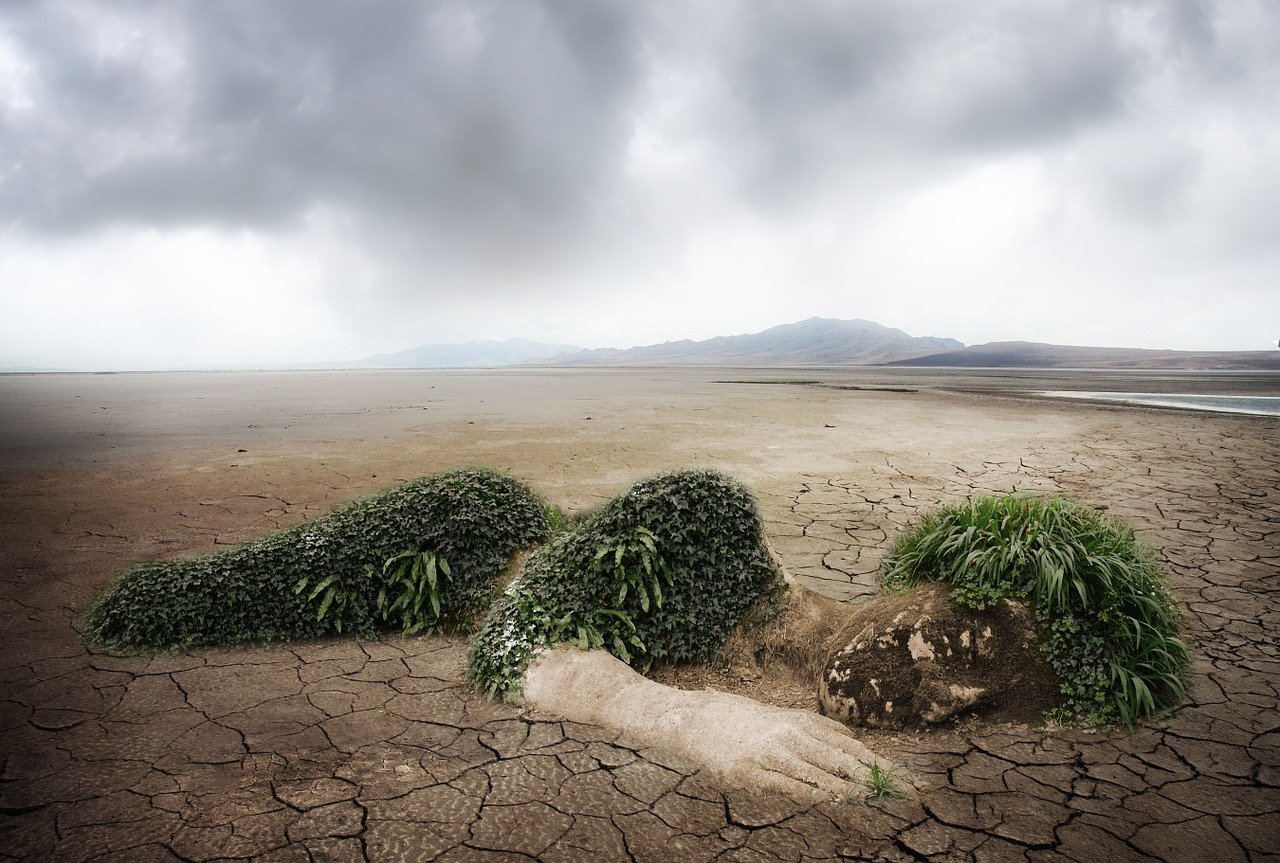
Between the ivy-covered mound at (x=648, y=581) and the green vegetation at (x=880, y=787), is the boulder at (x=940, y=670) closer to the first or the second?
the green vegetation at (x=880, y=787)

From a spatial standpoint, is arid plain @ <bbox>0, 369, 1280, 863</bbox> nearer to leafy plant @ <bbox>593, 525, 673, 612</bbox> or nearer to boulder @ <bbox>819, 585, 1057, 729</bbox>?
boulder @ <bbox>819, 585, 1057, 729</bbox>

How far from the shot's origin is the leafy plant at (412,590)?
17.1 feet

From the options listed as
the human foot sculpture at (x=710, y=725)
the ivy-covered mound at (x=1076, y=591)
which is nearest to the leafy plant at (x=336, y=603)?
the human foot sculpture at (x=710, y=725)

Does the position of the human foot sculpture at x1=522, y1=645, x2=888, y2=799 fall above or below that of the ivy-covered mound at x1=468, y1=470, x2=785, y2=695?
below

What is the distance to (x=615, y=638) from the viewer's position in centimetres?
459

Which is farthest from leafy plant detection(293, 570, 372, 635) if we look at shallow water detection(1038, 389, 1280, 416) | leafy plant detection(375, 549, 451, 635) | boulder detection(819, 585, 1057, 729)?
shallow water detection(1038, 389, 1280, 416)

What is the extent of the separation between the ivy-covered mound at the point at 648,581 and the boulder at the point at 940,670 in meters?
1.01

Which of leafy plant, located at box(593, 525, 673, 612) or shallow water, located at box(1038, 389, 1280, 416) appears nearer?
leafy plant, located at box(593, 525, 673, 612)

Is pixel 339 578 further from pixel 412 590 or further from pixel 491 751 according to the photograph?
pixel 491 751

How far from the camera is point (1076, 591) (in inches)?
163

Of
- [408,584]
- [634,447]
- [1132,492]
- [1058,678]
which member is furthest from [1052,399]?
[408,584]

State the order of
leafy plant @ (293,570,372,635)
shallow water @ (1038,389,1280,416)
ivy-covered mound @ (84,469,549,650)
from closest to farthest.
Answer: ivy-covered mound @ (84,469,549,650) → leafy plant @ (293,570,372,635) → shallow water @ (1038,389,1280,416)

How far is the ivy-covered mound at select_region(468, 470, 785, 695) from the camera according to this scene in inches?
180

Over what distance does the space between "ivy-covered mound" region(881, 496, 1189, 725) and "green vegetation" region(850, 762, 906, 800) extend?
1405mm
